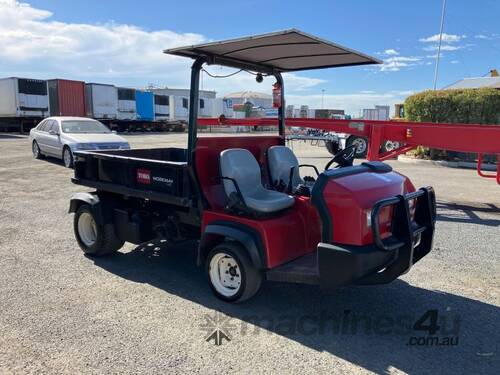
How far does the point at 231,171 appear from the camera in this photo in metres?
4.12

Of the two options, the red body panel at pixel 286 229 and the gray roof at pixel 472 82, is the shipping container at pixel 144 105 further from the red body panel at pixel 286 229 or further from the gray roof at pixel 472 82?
the red body panel at pixel 286 229

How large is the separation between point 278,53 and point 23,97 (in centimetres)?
2729

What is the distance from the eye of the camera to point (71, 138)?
40.6 ft

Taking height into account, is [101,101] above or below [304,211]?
above

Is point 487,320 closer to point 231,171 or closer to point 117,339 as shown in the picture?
point 231,171

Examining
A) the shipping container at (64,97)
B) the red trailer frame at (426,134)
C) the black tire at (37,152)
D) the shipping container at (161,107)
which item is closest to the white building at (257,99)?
the red trailer frame at (426,134)

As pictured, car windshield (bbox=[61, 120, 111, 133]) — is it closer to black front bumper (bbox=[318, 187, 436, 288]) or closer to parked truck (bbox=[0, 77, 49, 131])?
black front bumper (bbox=[318, 187, 436, 288])

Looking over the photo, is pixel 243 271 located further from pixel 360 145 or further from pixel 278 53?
pixel 360 145

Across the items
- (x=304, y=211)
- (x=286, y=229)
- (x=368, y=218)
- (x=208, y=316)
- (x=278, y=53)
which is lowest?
(x=208, y=316)

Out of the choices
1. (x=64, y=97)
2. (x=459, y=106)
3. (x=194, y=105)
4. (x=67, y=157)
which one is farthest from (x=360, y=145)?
(x=64, y=97)

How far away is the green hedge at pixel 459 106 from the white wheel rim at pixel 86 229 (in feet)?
41.8

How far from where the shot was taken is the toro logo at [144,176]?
4.52 m

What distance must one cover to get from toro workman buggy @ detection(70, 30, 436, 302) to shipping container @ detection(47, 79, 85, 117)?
2614 centimetres

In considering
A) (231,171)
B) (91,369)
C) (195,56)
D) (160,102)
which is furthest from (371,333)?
(160,102)
